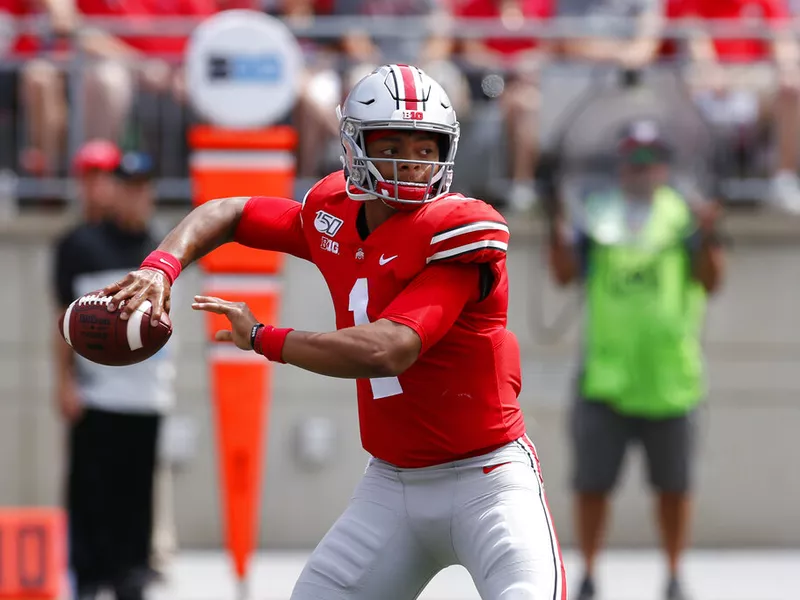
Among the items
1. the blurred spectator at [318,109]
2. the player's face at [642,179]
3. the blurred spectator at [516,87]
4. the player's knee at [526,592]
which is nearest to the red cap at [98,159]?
the blurred spectator at [318,109]

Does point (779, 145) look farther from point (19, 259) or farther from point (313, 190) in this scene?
point (313, 190)

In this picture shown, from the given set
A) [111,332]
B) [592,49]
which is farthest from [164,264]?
[592,49]

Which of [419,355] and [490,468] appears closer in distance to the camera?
[419,355]

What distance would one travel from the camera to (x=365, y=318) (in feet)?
14.1

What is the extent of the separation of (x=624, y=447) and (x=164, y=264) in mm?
3747

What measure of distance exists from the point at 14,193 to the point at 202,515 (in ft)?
7.58

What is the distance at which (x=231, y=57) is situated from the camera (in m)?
7.21

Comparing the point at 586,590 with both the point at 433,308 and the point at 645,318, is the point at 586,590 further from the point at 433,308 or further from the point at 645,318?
the point at 433,308

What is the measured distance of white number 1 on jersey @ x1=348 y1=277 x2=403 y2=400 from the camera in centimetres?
428

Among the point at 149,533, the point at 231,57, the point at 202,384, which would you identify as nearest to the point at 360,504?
the point at 149,533

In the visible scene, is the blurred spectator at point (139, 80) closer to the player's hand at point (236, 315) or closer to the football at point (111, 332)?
the football at point (111, 332)

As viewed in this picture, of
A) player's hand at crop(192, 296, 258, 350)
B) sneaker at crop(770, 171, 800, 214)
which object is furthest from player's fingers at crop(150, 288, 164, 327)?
sneaker at crop(770, 171, 800, 214)

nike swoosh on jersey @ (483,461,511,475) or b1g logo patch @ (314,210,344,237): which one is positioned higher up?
b1g logo patch @ (314,210,344,237)

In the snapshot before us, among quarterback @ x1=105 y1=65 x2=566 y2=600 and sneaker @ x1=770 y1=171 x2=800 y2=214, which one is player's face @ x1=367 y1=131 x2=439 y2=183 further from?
sneaker @ x1=770 y1=171 x2=800 y2=214
